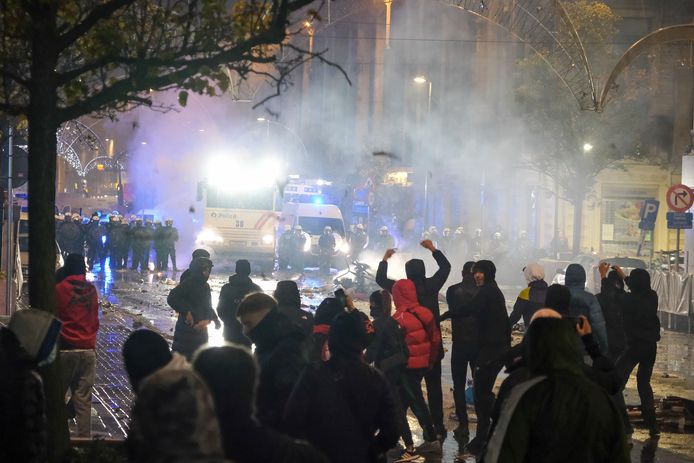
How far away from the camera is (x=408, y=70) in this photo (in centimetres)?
6806

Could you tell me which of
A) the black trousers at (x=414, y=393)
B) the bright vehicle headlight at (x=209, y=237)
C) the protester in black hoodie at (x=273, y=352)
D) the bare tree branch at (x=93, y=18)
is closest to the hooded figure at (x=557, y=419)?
the protester in black hoodie at (x=273, y=352)

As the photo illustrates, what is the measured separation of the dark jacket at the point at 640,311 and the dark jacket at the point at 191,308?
13.7 ft

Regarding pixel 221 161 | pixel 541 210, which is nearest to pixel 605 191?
pixel 541 210

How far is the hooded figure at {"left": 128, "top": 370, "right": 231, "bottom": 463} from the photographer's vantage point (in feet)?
8.42

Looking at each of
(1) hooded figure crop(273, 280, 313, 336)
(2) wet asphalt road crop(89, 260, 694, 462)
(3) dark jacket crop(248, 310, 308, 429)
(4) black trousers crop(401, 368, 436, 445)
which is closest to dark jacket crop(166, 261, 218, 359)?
(2) wet asphalt road crop(89, 260, 694, 462)

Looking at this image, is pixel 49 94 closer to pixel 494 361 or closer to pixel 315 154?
pixel 494 361

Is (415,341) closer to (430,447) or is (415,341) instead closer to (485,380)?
(485,380)

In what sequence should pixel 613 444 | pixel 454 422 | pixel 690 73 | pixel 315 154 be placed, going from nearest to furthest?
pixel 613 444 → pixel 454 422 → pixel 690 73 → pixel 315 154

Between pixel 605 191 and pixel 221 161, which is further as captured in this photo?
pixel 605 191

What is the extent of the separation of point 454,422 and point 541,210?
40144mm

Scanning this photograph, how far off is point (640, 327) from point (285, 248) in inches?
1092

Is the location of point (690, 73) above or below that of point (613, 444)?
above

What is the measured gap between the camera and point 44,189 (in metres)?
6.88

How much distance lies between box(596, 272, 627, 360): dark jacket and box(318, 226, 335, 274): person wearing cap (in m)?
27.0
